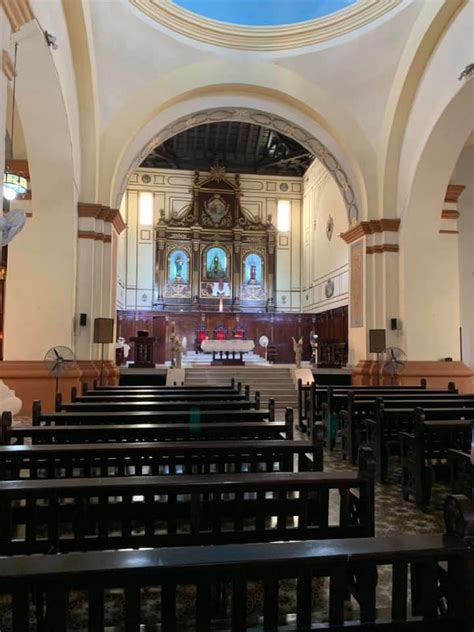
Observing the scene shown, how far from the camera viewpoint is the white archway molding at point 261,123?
1102cm

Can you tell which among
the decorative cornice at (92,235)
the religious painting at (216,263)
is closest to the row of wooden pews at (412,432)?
the decorative cornice at (92,235)

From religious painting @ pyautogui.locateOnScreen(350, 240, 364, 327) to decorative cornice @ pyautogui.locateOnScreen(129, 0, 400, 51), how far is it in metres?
4.64

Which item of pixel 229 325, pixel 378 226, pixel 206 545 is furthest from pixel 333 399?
pixel 229 325

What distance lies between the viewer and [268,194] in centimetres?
2033

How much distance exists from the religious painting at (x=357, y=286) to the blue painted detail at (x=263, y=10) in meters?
5.07

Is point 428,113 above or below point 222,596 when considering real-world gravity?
above

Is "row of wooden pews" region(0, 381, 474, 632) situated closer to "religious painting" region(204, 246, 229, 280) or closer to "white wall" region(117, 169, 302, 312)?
"white wall" region(117, 169, 302, 312)

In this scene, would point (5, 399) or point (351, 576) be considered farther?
point (5, 399)

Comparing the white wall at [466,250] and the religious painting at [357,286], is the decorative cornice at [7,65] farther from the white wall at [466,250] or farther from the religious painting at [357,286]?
the white wall at [466,250]

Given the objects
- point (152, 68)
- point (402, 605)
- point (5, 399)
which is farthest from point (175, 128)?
point (402, 605)

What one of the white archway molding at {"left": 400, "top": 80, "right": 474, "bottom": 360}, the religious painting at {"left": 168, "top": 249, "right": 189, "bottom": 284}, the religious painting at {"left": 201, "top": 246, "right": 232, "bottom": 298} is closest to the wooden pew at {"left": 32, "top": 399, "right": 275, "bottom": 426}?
the white archway molding at {"left": 400, "top": 80, "right": 474, "bottom": 360}

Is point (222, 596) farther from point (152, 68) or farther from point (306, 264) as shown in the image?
point (306, 264)

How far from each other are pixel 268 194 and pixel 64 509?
18978 mm

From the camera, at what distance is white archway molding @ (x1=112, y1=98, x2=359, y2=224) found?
1102cm
